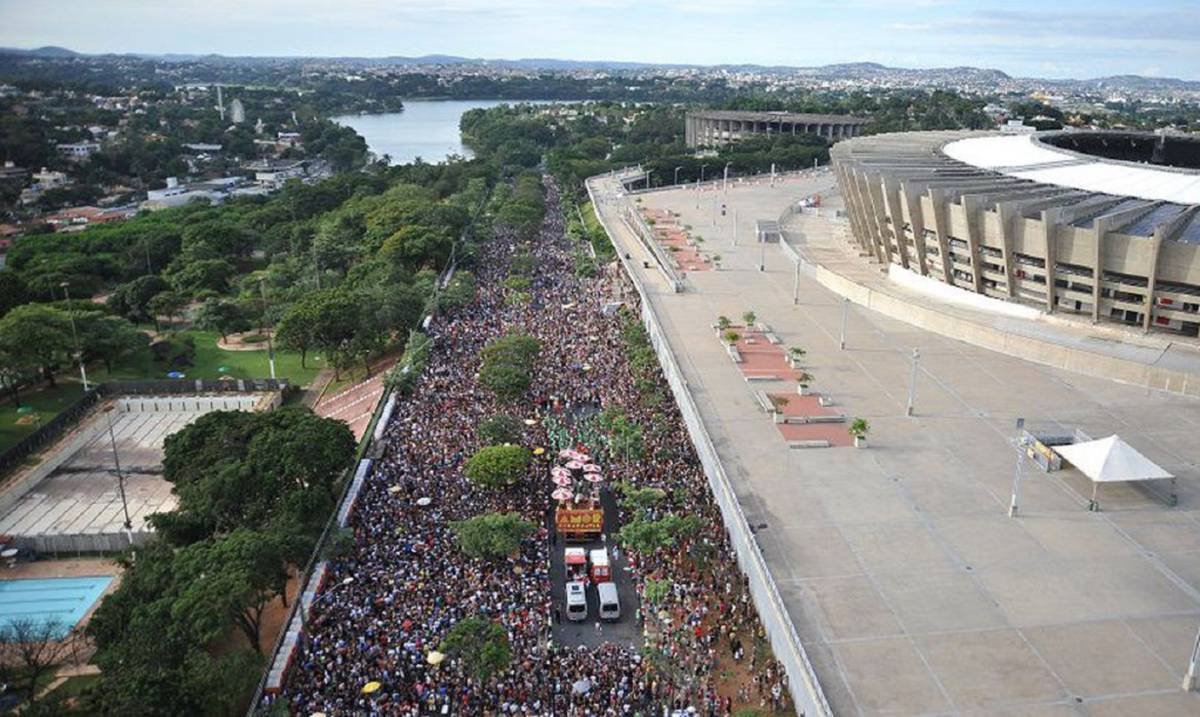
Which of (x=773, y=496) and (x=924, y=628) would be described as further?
(x=773, y=496)

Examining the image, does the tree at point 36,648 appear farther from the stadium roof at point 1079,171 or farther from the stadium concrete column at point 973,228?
the stadium roof at point 1079,171

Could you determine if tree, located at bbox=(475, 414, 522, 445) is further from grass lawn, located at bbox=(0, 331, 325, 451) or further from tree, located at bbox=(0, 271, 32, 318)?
tree, located at bbox=(0, 271, 32, 318)

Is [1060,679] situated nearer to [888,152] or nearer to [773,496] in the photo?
[773,496]

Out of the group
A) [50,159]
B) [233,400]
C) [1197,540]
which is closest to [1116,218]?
[1197,540]

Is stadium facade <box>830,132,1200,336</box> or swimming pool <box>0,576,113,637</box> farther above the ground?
stadium facade <box>830,132,1200,336</box>

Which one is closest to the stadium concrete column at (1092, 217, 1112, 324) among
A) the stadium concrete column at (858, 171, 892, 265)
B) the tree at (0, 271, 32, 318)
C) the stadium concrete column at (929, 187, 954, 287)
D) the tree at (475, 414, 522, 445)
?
the stadium concrete column at (929, 187, 954, 287)
